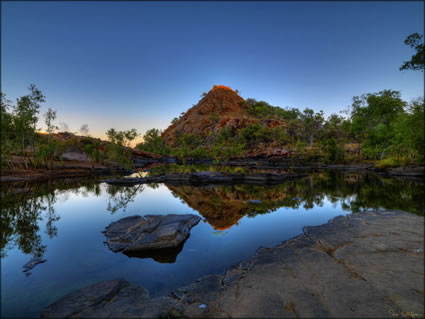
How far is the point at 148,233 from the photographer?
30.5ft

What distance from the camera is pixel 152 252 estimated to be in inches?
310

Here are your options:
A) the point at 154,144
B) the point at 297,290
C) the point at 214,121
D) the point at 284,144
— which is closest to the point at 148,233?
the point at 297,290

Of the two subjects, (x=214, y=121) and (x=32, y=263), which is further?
(x=214, y=121)

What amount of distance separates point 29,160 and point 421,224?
60194mm

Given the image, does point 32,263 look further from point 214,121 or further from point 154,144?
point 214,121

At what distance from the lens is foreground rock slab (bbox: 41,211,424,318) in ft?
11.7

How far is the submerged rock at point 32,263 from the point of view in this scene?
678 cm

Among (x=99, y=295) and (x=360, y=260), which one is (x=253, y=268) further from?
(x=99, y=295)

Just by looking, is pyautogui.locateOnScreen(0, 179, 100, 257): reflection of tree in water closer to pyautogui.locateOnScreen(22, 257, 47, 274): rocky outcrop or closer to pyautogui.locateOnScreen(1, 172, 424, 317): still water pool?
pyautogui.locateOnScreen(1, 172, 424, 317): still water pool

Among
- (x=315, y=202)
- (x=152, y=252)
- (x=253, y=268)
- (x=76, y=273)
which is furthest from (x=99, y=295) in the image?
(x=315, y=202)

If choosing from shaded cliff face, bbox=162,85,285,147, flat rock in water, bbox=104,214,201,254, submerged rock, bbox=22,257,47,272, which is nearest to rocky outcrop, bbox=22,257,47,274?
submerged rock, bbox=22,257,47,272

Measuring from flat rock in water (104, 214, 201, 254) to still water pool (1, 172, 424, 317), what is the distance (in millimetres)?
418

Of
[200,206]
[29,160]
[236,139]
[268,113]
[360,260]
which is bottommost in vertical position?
[200,206]

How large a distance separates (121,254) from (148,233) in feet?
5.23
